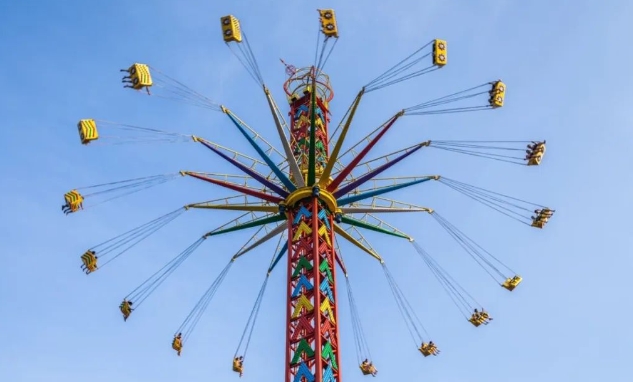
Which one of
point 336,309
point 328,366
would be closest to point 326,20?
point 336,309

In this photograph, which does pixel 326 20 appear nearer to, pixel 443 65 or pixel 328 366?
pixel 443 65

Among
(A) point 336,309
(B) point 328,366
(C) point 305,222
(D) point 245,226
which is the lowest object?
(B) point 328,366

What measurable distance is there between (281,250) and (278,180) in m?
3.22

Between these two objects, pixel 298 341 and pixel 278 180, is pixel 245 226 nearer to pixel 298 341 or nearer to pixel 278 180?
pixel 278 180

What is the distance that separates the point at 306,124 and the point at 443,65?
7380 mm

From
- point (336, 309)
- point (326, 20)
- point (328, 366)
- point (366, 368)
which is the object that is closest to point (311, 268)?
point (336, 309)

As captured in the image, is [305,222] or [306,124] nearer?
[305,222]

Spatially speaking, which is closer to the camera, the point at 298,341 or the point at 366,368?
the point at 298,341

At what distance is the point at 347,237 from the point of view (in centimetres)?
3662

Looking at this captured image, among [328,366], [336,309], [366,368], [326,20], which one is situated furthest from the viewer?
[366,368]

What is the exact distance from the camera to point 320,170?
3731 centimetres

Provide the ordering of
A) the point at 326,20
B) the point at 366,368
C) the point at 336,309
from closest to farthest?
the point at 336,309 → the point at 326,20 → the point at 366,368

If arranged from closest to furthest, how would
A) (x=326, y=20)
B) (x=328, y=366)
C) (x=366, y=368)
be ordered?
(x=328, y=366)
(x=326, y=20)
(x=366, y=368)

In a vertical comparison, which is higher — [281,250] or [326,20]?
[326,20]
